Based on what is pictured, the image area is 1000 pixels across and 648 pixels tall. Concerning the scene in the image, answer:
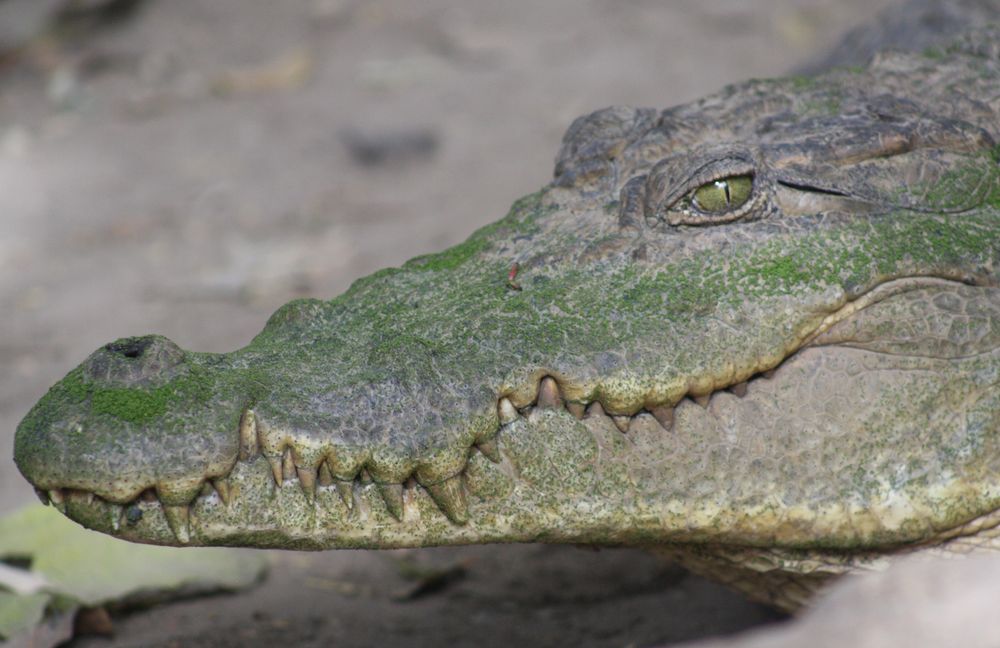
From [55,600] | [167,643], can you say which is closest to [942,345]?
[167,643]

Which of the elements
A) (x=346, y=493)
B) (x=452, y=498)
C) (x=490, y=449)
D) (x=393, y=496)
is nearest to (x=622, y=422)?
(x=490, y=449)

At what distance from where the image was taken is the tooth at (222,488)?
2613 mm

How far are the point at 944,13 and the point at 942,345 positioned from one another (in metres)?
2.79

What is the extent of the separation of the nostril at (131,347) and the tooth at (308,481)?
481mm

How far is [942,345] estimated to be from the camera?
3.18 m

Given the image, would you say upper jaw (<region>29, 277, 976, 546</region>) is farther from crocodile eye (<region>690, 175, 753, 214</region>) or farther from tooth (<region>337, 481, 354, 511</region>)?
crocodile eye (<region>690, 175, 753, 214</region>)

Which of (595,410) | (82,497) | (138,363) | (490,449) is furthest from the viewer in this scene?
(595,410)

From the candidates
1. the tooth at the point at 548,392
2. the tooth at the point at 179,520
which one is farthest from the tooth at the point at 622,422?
the tooth at the point at 179,520

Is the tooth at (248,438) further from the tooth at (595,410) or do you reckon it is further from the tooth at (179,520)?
the tooth at (595,410)

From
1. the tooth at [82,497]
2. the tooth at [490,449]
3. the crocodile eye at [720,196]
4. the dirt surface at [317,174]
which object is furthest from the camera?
the dirt surface at [317,174]

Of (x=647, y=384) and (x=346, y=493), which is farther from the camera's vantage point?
(x=647, y=384)

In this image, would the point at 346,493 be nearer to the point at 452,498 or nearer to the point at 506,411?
the point at 452,498

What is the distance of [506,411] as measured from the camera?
112 inches

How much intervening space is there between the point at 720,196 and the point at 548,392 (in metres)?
0.84
